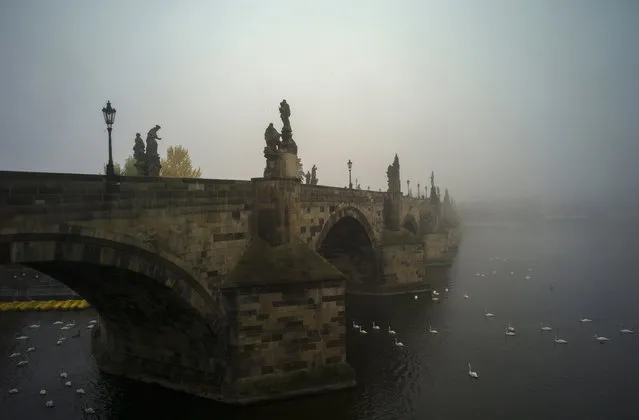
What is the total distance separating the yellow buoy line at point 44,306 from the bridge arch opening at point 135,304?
12.3 m

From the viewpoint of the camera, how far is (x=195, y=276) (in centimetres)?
1548

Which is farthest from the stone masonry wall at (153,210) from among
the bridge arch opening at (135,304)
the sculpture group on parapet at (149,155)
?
the sculpture group on parapet at (149,155)

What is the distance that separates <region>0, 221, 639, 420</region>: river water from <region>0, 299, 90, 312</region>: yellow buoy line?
97 centimetres

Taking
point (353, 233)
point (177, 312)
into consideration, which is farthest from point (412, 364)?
point (353, 233)

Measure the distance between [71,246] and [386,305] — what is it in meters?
25.0

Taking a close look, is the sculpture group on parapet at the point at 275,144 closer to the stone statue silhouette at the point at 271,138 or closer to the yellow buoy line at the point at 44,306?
the stone statue silhouette at the point at 271,138

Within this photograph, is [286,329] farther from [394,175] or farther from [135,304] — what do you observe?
[394,175]

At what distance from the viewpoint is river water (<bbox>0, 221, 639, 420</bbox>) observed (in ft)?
53.1

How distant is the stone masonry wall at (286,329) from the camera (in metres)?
16.2

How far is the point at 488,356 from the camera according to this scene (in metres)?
22.1

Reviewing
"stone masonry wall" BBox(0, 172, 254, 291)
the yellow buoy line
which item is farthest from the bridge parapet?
the yellow buoy line

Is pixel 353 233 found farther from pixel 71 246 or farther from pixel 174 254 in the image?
pixel 71 246

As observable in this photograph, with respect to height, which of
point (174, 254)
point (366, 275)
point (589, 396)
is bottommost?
point (589, 396)

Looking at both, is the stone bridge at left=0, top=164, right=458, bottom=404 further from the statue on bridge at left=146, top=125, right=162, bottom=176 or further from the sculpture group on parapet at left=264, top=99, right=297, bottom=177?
the statue on bridge at left=146, top=125, right=162, bottom=176
